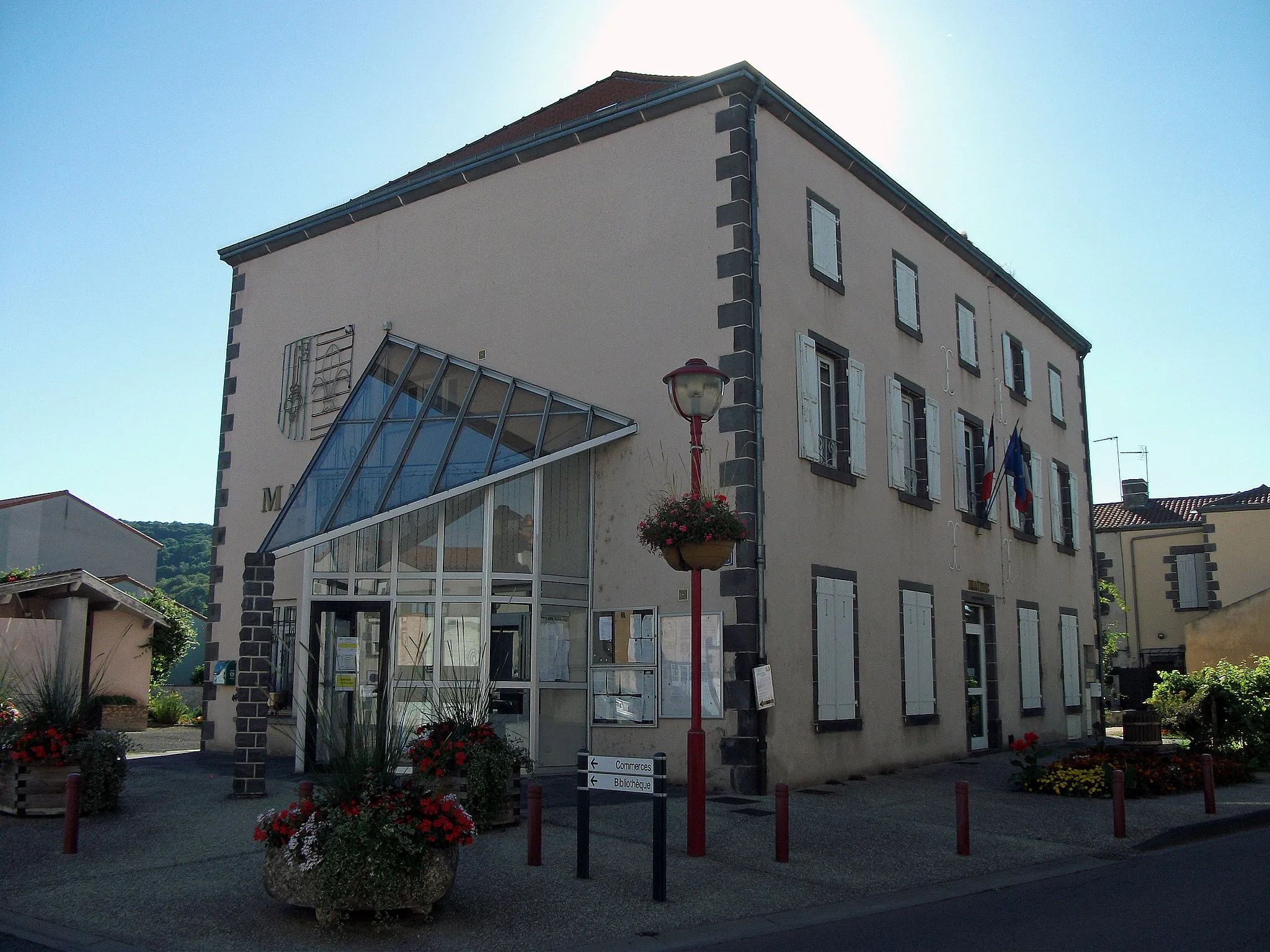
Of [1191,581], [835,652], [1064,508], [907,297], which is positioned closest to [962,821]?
[835,652]

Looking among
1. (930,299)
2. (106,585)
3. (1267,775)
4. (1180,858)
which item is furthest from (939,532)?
(106,585)

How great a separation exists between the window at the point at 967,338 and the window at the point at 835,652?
606 centimetres

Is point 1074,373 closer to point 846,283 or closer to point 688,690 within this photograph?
point 846,283

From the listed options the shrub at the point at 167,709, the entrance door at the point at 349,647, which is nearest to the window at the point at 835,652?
the entrance door at the point at 349,647

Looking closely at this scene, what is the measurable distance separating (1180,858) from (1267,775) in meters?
7.26

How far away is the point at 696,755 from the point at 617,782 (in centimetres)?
87

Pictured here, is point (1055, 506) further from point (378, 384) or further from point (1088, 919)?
point (1088, 919)

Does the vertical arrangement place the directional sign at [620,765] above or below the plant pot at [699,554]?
below

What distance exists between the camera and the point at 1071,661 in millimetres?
21047

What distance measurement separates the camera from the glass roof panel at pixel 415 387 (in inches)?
556

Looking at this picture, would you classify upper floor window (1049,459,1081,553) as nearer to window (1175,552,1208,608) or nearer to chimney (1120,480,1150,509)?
window (1175,552,1208,608)

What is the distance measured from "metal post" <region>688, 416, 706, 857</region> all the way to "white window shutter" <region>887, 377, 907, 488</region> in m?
7.20

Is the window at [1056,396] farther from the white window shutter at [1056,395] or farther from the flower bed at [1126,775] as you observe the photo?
the flower bed at [1126,775]

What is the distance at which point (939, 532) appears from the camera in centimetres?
1661
